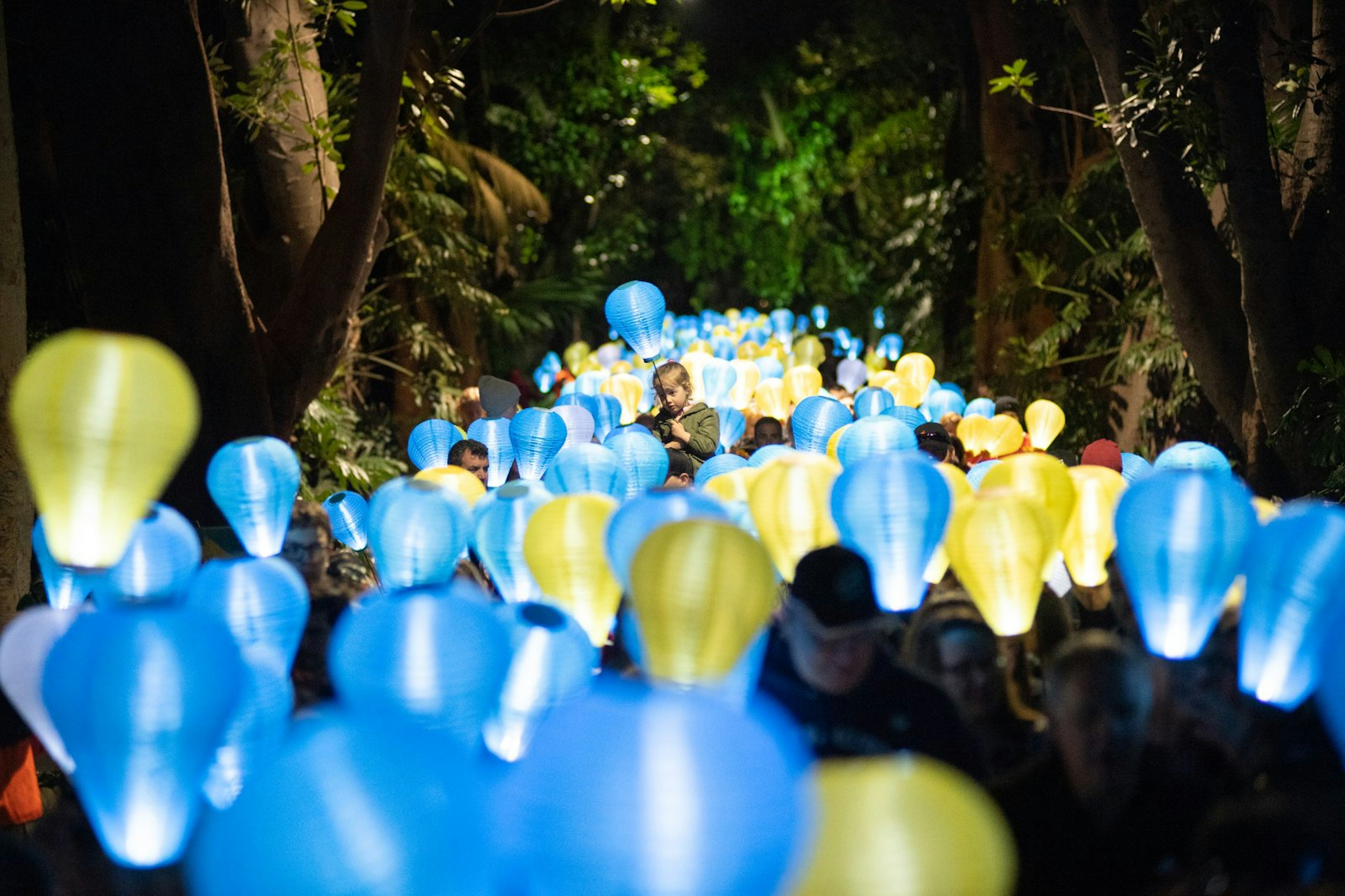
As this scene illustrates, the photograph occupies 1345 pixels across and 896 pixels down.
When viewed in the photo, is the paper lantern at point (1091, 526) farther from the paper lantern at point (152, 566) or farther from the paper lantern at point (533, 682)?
the paper lantern at point (152, 566)

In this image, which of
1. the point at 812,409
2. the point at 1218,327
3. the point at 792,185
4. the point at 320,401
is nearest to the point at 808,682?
the point at 812,409

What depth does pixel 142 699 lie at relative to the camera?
190 centimetres

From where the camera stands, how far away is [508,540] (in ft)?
9.98

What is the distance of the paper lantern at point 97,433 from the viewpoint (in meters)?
2.46

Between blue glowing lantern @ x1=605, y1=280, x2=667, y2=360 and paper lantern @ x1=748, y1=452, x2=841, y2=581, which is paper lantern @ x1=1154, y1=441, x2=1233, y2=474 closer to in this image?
paper lantern @ x1=748, y1=452, x2=841, y2=581

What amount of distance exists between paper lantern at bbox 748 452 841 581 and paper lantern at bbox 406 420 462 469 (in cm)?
235

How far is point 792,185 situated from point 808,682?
52.3 ft

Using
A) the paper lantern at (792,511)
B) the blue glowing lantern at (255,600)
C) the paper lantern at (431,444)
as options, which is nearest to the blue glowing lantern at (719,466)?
the paper lantern at (792,511)

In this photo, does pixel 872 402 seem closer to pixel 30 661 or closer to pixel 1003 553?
pixel 1003 553

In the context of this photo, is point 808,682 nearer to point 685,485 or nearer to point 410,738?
point 410,738

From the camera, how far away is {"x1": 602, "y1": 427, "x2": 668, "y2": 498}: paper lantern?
406 cm

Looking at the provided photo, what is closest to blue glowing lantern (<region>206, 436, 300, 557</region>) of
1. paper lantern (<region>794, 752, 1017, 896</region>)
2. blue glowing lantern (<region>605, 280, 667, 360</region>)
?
paper lantern (<region>794, 752, 1017, 896</region>)

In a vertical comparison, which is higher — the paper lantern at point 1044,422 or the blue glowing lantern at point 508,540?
the blue glowing lantern at point 508,540

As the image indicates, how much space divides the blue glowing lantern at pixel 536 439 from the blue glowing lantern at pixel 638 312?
1.24 metres
